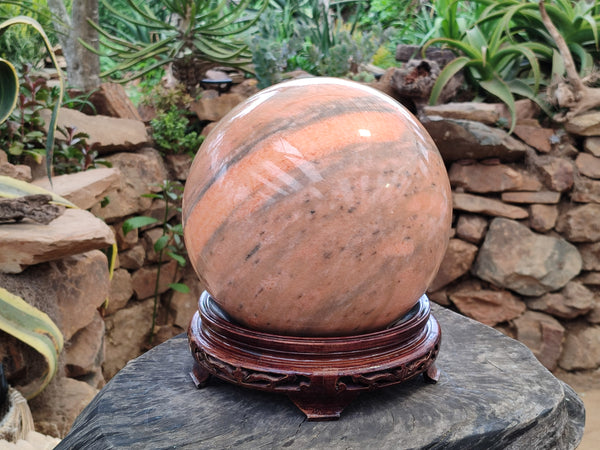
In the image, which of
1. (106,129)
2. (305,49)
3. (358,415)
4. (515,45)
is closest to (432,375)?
(358,415)

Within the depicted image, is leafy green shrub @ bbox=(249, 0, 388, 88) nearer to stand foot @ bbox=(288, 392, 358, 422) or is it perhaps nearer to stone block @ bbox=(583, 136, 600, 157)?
stone block @ bbox=(583, 136, 600, 157)

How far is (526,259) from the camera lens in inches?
166

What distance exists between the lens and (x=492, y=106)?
430 centimetres

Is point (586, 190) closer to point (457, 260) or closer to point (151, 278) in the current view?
point (457, 260)

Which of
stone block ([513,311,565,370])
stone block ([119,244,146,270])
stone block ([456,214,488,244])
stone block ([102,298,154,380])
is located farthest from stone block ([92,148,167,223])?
stone block ([513,311,565,370])

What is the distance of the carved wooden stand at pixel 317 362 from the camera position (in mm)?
1464

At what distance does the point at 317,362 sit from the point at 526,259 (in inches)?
123

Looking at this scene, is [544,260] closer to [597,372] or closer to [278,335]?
A: [597,372]

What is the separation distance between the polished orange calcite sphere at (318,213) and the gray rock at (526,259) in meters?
2.88

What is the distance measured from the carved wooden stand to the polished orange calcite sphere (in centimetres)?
4

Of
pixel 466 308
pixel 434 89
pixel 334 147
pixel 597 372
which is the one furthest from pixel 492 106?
pixel 334 147

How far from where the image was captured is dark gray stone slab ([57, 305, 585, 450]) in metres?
1.41

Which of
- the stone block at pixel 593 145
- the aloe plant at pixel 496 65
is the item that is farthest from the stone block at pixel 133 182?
the stone block at pixel 593 145

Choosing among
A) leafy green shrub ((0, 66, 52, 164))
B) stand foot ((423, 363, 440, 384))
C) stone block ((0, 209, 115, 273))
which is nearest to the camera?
stand foot ((423, 363, 440, 384))
